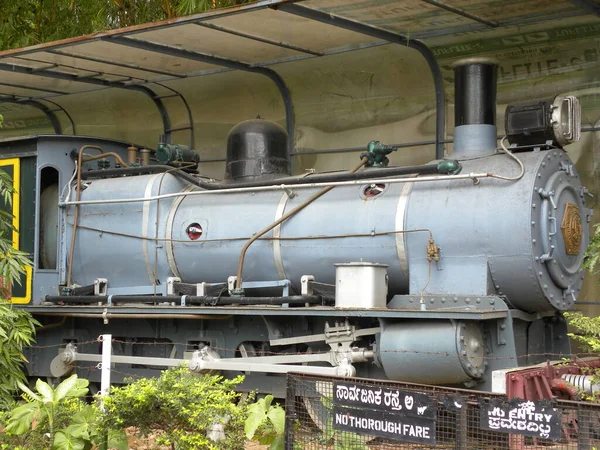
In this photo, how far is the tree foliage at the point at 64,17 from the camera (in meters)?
15.9

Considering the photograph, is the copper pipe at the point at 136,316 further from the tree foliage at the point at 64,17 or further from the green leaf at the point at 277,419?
the tree foliage at the point at 64,17

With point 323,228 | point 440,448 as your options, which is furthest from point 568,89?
point 440,448

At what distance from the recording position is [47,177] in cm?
1053

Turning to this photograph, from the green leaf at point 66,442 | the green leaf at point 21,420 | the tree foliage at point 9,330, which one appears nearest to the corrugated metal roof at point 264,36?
the tree foliage at point 9,330

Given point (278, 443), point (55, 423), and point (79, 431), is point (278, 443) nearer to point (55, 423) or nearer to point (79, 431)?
point (79, 431)

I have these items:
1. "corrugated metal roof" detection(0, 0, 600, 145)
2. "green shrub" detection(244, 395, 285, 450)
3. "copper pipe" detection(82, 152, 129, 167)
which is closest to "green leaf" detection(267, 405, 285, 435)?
"green shrub" detection(244, 395, 285, 450)

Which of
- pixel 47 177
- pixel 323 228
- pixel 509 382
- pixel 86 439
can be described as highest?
pixel 47 177

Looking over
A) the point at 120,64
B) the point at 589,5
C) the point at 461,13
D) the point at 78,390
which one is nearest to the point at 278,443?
the point at 78,390

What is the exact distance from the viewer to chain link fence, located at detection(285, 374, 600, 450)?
493 centimetres

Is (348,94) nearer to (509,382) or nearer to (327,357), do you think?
(327,357)

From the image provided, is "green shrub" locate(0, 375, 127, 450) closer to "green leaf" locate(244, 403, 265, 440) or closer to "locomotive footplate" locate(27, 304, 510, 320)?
"green leaf" locate(244, 403, 265, 440)

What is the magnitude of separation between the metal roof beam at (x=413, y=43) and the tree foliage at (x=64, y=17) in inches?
258

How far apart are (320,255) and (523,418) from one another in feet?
12.2

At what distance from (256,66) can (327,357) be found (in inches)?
177
